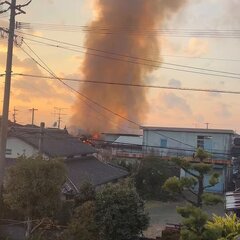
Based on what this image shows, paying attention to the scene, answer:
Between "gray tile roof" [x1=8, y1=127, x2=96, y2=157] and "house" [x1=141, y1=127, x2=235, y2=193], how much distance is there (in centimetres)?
982

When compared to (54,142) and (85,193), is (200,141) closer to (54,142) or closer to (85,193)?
(54,142)

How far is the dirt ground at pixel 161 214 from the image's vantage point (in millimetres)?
30500

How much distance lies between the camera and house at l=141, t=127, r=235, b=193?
4822 cm

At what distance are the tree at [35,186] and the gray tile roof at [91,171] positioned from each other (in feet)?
34.3

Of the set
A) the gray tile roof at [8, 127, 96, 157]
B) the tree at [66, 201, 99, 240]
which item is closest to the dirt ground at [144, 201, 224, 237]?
the gray tile roof at [8, 127, 96, 157]

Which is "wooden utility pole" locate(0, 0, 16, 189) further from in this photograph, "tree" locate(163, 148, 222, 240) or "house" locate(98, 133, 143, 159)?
→ "house" locate(98, 133, 143, 159)

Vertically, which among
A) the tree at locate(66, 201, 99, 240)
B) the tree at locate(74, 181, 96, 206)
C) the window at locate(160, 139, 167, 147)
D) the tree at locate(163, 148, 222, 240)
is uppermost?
the window at locate(160, 139, 167, 147)

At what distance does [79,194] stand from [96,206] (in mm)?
5490

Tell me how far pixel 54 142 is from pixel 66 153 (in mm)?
2607

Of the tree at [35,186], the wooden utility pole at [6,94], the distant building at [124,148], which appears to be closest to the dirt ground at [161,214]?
the tree at [35,186]

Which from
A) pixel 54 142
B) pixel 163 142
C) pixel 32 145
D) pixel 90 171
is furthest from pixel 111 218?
pixel 163 142

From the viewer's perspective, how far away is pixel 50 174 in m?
20.2

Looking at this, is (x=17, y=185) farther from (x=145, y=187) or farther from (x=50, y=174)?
(x=145, y=187)

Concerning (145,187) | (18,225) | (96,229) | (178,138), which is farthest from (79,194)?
(178,138)
